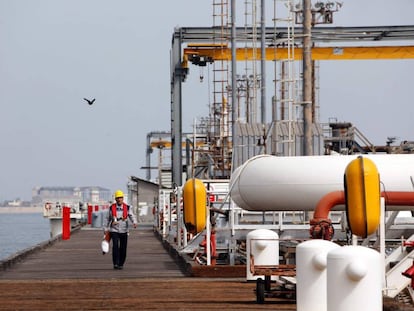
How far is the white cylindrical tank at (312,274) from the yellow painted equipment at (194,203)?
8994 mm

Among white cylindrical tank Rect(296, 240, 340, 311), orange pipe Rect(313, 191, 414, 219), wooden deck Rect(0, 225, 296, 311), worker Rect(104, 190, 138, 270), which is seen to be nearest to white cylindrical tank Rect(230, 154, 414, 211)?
wooden deck Rect(0, 225, 296, 311)

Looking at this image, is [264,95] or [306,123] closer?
[306,123]

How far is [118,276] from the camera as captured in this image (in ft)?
80.8

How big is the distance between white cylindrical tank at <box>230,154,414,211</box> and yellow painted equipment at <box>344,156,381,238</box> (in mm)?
7806

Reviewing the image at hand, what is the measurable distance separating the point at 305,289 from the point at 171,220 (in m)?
34.5

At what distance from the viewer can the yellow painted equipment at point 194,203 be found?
910 inches

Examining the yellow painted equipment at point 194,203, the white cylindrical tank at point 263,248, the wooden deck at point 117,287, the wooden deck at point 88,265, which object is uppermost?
the yellow painted equipment at point 194,203

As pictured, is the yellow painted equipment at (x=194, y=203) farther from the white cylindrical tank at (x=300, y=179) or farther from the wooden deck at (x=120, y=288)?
the white cylindrical tank at (x=300, y=179)

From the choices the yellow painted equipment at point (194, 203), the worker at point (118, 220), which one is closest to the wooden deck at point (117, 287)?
the worker at point (118, 220)

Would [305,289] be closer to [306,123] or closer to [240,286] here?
[240,286]

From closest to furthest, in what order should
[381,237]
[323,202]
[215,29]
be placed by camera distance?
[381,237] → [323,202] → [215,29]

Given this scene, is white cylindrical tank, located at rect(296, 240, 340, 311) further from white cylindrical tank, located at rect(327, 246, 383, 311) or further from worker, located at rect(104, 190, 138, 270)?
worker, located at rect(104, 190, 138, 270)

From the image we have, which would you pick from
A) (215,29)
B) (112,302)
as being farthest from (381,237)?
(215,29)

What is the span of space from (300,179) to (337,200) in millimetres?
6081
